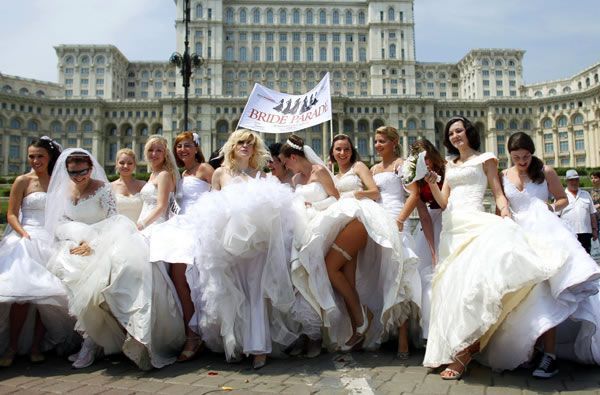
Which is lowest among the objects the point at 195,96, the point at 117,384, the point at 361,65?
the point at 117,384

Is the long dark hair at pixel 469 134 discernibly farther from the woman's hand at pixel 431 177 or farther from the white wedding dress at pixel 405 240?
the white wedding dress at pixel 405 240

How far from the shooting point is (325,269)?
569 centimetres

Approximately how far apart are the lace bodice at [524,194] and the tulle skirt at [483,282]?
2.48ft

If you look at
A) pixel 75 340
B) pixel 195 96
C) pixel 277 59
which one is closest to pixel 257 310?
pixel 75 340

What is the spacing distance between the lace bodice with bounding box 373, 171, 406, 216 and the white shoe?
4513 mm

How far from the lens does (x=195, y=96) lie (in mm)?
86250

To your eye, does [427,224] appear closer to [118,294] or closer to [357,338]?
[357,338]

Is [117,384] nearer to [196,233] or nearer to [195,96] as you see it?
[196,233]

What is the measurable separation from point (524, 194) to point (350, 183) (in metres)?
2.41

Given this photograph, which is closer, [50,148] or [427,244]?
[50,148]

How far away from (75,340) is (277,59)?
305ft

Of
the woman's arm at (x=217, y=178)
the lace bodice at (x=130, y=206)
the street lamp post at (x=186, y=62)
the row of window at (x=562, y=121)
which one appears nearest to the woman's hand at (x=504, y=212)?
the woman's arm at (x=217, y=178)

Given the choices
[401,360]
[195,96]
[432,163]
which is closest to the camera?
[401,360]

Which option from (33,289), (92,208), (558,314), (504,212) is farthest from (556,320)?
(33,289)
